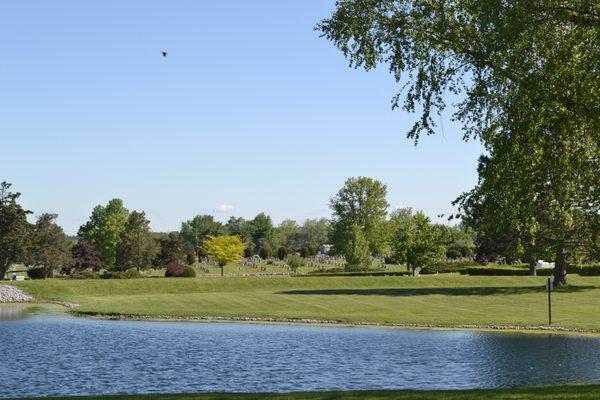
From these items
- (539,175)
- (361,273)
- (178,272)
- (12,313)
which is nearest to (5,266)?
(178,272)

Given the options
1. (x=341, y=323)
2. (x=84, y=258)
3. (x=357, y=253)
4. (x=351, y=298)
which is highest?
(x=357, y=253)

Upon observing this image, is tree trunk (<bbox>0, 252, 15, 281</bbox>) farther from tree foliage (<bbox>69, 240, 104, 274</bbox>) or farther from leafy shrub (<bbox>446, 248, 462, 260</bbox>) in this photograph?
leafy shrub (<bbox>446, 248, 462, 260</bbox>)

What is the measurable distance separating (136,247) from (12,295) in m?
42.8

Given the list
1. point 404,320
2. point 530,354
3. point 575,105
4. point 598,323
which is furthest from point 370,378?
point 598,323

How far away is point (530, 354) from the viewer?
3161 centimetres

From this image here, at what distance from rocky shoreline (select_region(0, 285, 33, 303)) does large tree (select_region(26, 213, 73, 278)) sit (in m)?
21.7

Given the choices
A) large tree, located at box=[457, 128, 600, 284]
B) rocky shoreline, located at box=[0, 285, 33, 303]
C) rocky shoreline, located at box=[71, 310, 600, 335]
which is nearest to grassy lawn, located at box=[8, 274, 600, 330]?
rocky shoreline, located at box=[71, 310, 600, 335]

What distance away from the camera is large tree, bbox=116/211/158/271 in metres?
107

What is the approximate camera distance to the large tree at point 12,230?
3324 inches

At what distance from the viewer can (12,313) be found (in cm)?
5253

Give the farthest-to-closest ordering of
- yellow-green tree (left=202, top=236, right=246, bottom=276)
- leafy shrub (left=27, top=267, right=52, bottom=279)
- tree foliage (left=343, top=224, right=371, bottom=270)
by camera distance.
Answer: tree foliage (left=343, top=224, right=371, bottom=270)
yellow-green tree (left=202, top=236, right=246, bottom=276)
leafy shrub (left=27, top=267, right=52, bottom=279)

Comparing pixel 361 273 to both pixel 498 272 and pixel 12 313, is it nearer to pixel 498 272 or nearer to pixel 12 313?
pixel 498 272

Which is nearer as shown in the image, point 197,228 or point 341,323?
point 341,323

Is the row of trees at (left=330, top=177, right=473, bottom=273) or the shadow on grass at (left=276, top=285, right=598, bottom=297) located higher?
the row of trees at (left=330, top=177, right=473, bottom=273)
